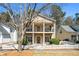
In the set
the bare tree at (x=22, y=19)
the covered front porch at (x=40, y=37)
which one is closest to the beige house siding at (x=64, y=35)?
the covered front porch at (x=40, y=37)

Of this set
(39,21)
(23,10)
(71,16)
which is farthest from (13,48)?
(71,16)

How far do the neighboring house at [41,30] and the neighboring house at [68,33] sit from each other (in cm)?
39

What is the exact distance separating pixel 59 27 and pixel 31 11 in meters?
4.28

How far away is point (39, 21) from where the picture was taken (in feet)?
34.6

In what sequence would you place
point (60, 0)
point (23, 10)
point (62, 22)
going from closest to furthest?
point (60, 0)
point (23, 10)
point (62, 22)

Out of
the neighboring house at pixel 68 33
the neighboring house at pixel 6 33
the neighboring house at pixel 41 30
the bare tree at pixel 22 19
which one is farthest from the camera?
the neighboring house at pixel 68 33

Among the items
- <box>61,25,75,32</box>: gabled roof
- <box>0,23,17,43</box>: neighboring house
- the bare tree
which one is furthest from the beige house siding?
the bare tree

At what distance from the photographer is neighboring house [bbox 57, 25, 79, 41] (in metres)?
10.7

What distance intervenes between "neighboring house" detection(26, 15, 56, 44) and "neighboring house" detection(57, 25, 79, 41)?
0.39 m

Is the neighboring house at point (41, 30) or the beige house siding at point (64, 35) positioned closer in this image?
the neighboring house at point (41, 30)

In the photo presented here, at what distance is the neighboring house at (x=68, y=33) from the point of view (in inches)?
423

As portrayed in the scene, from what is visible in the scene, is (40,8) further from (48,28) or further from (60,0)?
(48,28)

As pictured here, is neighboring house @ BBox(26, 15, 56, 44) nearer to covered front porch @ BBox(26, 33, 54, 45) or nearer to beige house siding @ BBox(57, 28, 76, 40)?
covered front porch @ BBox(26, 33, 54, 45)

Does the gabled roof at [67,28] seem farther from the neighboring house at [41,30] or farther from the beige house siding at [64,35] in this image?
the neighboring house at [41,30]
